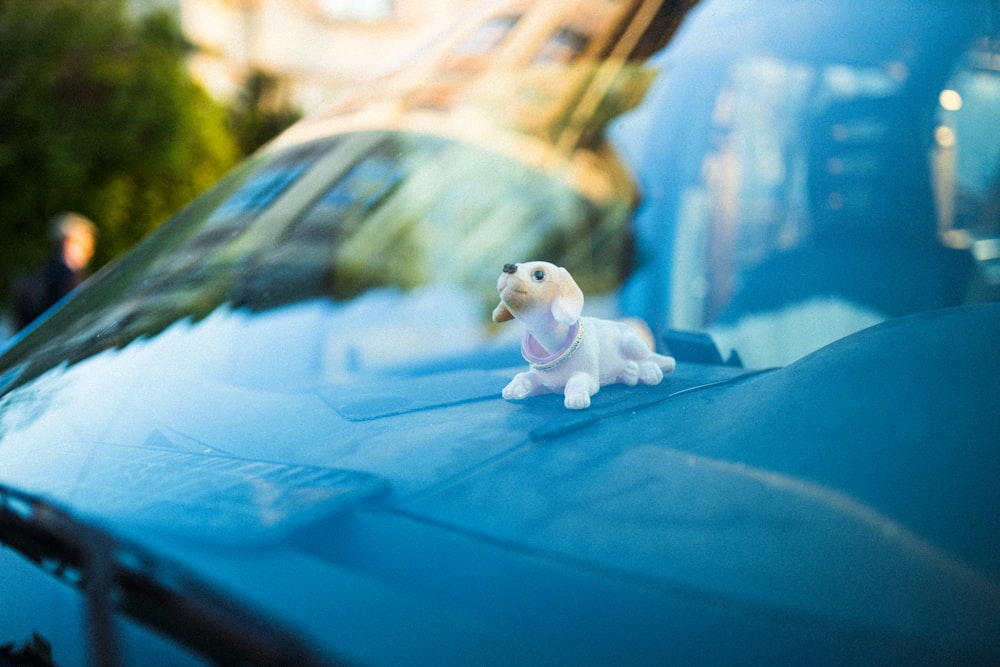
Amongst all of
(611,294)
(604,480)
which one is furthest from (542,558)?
(611,294)

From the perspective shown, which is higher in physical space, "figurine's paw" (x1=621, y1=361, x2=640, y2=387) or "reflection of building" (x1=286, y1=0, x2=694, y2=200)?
"reflection of building" (x1=286, y1=0, x2=694, y2=200)

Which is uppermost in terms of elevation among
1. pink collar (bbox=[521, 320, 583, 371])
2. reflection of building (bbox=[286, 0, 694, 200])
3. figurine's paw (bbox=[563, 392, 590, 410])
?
reflection of building (bbox=[286, 0, 694, 200])

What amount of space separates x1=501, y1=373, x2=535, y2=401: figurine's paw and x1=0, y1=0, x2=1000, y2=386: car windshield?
442 mm

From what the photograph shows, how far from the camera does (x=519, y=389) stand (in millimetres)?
998

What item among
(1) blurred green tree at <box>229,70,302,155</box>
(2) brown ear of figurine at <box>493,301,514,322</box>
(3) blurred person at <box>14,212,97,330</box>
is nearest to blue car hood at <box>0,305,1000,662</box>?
(2) brown ear of figurine at <box>493,301,514,322</box>

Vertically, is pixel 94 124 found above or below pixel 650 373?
below

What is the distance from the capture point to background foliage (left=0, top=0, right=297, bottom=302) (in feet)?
24.5

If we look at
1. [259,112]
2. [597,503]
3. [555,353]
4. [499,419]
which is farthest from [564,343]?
[259,112]

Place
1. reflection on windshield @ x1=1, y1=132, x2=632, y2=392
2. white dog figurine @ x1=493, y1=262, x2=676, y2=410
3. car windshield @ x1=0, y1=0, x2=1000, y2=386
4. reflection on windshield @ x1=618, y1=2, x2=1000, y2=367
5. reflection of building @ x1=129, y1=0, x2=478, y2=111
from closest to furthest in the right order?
white dog figurine @ x1=493, y1=262, x2=676, y2=410
reflection on windshield @ x1=1, y1=132, x2=632, y2=392
car windshield @ x1=0, y1=0, x2=1000, y2=386
reflection on windshield @ x1=618, y1=2, x2=1000, y2=367
reflection of building @ x1=129, y1=0, x2=478, y2=111

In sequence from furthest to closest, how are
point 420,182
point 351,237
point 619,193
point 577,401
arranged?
point 619,193, point 420,182, point 351,237, point 577,401

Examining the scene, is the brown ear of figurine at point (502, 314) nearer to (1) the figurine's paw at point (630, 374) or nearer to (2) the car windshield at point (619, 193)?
(1) the figurine's paw at point (630, 374)

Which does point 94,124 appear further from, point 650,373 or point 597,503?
point 597,503

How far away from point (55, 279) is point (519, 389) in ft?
10.6

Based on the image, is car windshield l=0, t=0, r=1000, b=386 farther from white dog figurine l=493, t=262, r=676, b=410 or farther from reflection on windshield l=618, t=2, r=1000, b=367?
white dog figurine l=493, t=262, r=676, b=410
